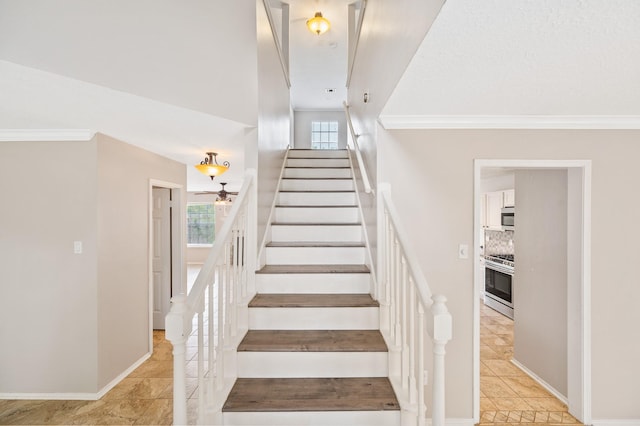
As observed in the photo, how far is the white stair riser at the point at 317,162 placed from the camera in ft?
12.9

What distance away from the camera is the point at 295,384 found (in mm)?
1744

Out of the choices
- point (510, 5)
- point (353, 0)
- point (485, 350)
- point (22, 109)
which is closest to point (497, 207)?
point (485, 350)

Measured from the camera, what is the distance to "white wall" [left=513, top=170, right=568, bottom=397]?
2816 mm

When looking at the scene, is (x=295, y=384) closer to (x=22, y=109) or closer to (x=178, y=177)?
(x=22, y=109)

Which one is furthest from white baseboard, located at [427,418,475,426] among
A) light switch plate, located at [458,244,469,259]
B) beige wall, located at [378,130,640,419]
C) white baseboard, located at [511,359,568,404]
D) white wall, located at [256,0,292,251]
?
white wall, located at [256,0,292,251]

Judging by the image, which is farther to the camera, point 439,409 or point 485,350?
point 485,350

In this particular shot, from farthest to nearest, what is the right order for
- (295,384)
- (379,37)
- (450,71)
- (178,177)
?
(178,177) → (379,37) → (295,384) → (450,71)

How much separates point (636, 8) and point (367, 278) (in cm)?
187

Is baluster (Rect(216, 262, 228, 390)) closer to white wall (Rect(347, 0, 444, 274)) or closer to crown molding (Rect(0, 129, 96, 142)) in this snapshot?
white wall (Rect(347, 0, 444, 274))

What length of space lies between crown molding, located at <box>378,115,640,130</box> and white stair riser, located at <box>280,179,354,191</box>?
3.83 ft

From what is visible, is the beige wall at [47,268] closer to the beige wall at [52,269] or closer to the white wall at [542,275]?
the beige wall at [52,269]

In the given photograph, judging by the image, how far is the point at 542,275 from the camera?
3061 millimetres

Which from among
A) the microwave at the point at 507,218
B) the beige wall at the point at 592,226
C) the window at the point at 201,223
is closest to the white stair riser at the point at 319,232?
the beige wall at the point at 592,226

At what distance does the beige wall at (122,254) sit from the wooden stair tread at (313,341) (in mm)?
1817
